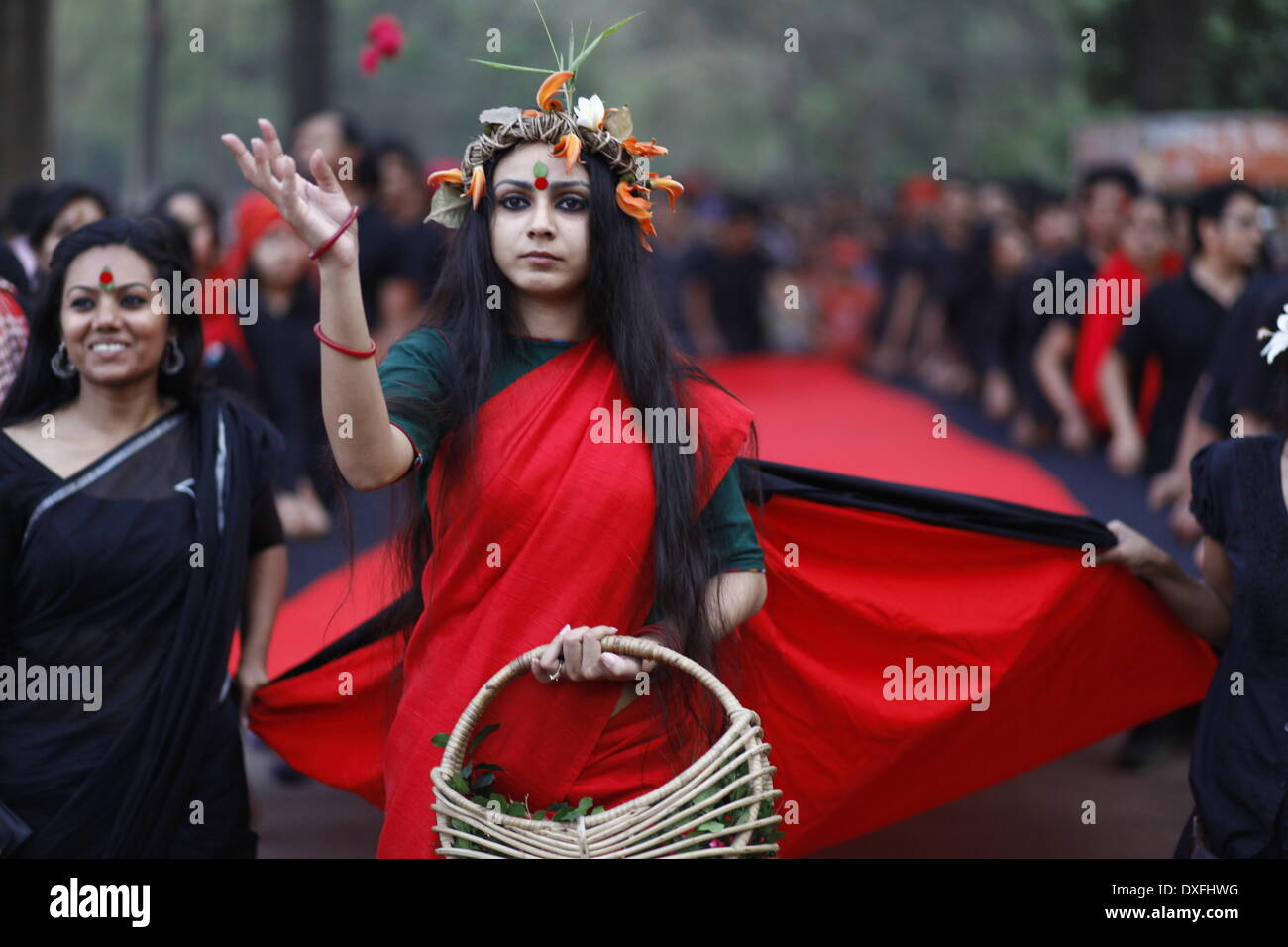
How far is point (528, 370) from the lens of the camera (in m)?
2.98

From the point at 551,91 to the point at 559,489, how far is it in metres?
0.76

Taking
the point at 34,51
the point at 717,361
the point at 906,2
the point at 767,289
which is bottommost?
the point at 717,361

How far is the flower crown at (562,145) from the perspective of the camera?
300cm

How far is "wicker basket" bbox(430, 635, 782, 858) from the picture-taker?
2.66 m

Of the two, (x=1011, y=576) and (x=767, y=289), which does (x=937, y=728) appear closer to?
(x=1011, y=576)

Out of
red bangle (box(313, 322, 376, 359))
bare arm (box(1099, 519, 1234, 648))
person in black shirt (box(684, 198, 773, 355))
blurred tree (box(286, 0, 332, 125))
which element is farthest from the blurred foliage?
red bangle (box(313, 322, 376, 359))

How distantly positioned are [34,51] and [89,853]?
33.6ft

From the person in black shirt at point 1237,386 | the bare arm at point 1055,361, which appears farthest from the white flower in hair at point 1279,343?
the bare arm at point 1055,361

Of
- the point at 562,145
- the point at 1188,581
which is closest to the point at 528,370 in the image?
the point at 562,145

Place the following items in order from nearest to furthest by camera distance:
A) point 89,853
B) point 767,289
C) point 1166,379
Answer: point 89,853, point 1166,379, point 767,289

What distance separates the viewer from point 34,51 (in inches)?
477

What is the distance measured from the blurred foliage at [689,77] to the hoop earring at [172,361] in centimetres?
2348

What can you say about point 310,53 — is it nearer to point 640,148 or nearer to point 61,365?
point 61,365
